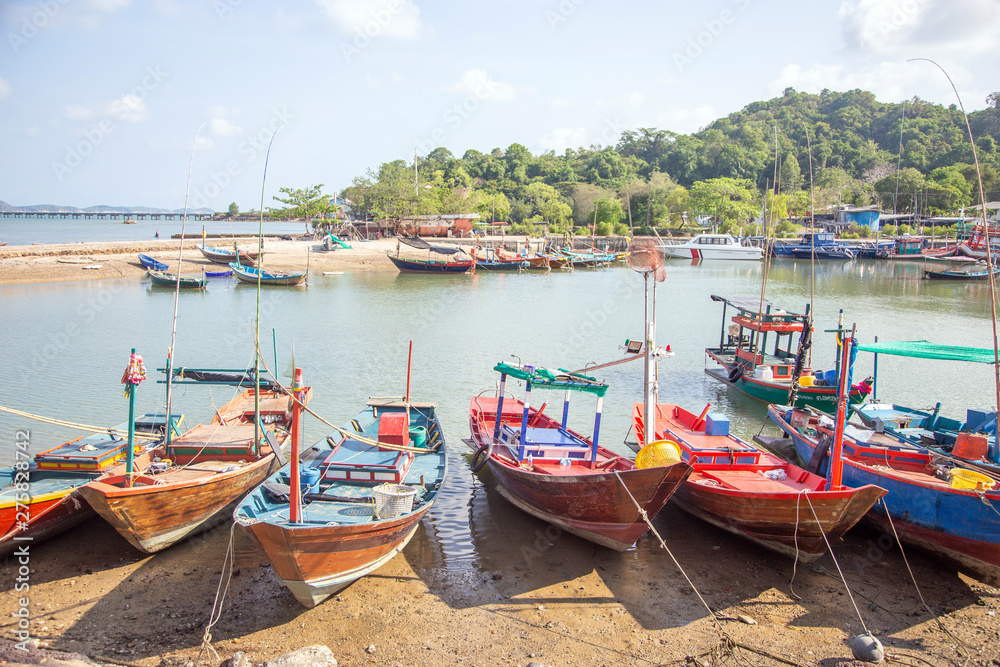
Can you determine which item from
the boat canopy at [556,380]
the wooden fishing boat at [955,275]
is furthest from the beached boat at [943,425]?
the wooden fishing boat at [955,275]

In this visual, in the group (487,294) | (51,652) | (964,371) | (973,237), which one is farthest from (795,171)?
(51,652)

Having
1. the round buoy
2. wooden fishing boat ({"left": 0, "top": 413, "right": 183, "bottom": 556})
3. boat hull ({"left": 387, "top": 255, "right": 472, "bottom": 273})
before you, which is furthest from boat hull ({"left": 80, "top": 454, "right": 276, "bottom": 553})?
boat hull ({"left": 387, "top": 255, "right": 472, "bottom": 273})

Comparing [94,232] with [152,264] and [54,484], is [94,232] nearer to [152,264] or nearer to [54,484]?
[152,264]

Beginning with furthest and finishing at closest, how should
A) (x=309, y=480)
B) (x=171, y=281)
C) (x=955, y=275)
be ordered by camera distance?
(x=955, y=275) < (x=171, y=281) < (x=309, y=480)

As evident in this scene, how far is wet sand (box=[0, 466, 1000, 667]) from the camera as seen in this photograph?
278 inches

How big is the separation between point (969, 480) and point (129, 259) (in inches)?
1947

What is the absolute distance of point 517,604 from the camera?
26.2 ft

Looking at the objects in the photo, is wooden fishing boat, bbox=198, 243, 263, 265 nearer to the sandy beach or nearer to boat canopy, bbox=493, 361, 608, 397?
the sandy beach

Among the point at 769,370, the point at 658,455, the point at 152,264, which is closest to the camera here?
the point at 658,455

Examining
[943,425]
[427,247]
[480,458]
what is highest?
[427,247]

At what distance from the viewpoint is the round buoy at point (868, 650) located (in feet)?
22.6

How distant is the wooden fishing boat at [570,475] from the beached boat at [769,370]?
746 centimetres

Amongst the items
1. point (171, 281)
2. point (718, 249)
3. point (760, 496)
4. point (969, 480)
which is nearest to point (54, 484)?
point (760, 496)

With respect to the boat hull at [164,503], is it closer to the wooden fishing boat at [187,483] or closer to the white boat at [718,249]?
the wooden fishing boat at [187,483]
